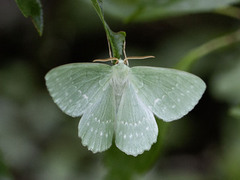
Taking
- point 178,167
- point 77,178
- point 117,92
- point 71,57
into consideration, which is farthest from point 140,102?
point 71,57

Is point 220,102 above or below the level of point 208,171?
above

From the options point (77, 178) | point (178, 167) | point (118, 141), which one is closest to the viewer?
point (118, 141)

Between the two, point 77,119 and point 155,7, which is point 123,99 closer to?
point 155,7

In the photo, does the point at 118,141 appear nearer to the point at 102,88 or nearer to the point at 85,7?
the point at 102,88

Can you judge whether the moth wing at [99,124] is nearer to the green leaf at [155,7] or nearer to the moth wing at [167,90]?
the moth wing at [167,90]

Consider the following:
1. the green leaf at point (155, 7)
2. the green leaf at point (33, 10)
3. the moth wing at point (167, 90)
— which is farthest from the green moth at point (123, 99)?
the green leaf at point (155, 7)

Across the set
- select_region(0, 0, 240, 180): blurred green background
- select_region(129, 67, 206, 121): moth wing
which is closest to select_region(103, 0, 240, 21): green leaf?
select_region(129, 67, 206, 121): moth wing

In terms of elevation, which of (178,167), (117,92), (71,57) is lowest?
(178,167)
